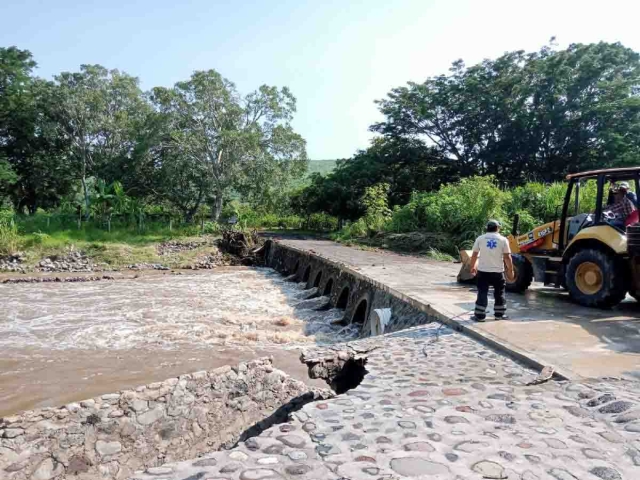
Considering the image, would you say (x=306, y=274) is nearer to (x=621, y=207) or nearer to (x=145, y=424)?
(x=621, y=207)

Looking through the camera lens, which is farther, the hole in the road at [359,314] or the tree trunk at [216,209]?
the tree trunk at [216,209]

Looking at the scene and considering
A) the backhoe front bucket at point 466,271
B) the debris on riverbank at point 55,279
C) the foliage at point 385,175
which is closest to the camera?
the backhoe front bucket at point 466,271

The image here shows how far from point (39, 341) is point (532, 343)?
1007 cm

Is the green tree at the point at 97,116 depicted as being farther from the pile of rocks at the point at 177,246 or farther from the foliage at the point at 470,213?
the foliage at the point at 470,213

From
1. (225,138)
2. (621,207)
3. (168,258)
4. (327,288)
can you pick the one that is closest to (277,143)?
(225,138)

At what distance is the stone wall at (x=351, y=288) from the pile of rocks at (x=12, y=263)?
1205cm

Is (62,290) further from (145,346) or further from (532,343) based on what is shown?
(532,343)

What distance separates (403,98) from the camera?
112 ft

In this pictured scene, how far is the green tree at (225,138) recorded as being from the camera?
95.0 ft

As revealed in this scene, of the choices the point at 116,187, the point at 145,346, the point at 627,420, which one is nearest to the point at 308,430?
the point at 627,420

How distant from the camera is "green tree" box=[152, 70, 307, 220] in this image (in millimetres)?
28969

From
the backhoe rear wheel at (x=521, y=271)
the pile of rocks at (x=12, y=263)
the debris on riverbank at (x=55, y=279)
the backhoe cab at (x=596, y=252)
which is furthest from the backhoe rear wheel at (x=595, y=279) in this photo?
the pile of rocks at (x=12, y=263)

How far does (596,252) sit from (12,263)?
974 inches

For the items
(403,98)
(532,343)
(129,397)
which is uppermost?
(403,98)
